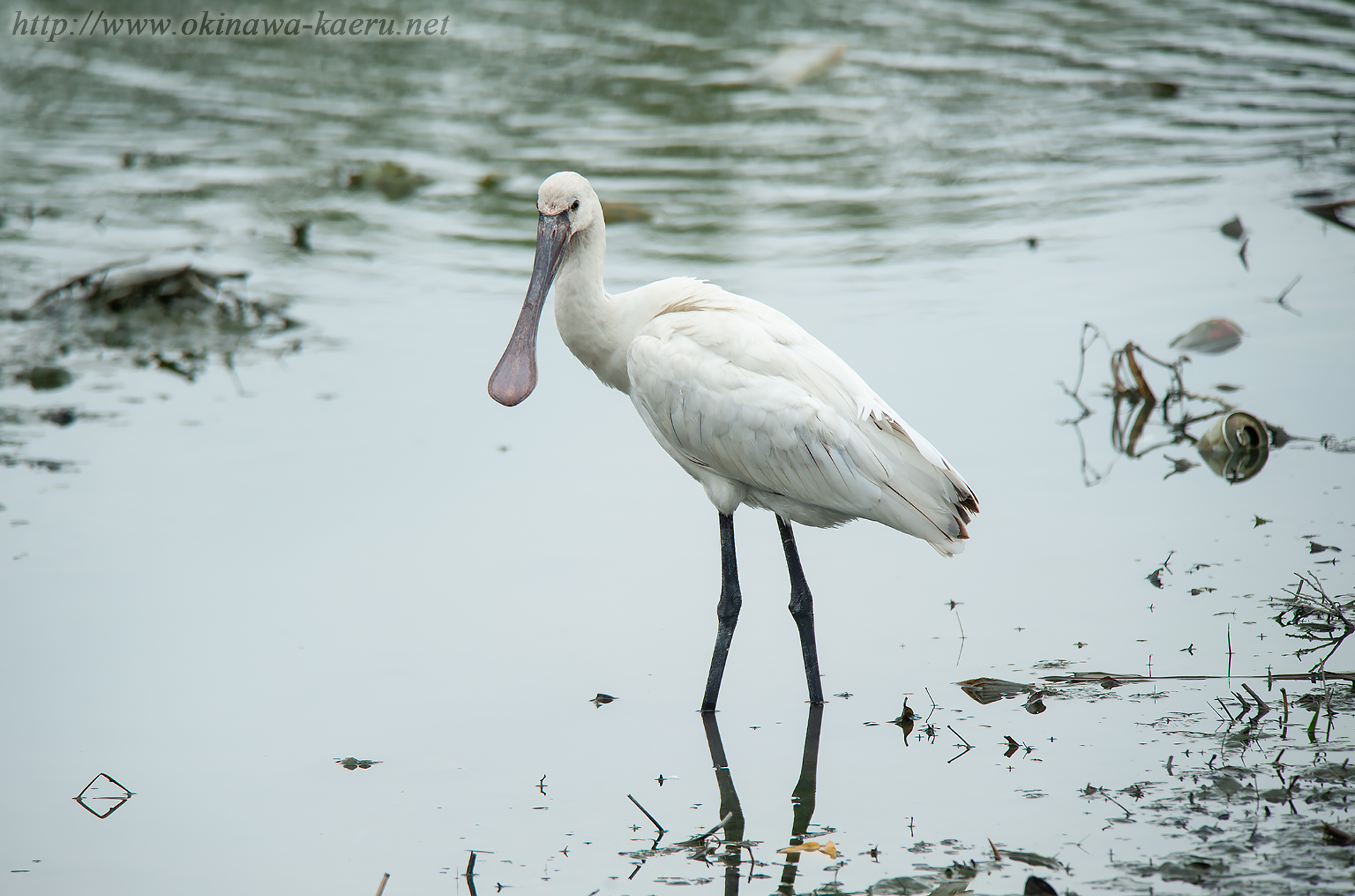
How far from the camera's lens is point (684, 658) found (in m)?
5.65

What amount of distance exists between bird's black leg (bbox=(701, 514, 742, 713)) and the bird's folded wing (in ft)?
0.83

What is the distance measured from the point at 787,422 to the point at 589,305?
996mm

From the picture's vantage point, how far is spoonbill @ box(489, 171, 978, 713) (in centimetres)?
512

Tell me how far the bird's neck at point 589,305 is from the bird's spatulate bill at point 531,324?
59 mm

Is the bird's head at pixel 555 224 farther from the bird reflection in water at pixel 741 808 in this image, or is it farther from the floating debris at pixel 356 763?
the bird reflection in water at pixel 741 808

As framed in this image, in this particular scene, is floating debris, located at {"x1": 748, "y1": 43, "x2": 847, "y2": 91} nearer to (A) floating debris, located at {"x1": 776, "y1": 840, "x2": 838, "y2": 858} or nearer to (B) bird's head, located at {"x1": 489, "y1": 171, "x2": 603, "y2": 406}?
(B) bird's head, located at {"x1": 489, "y1": 171, "x2": 603, "y2": 406}

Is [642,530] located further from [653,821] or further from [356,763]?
[653,821]

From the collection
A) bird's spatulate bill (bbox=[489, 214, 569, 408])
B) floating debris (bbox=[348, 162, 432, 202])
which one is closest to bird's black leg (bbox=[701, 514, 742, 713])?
bird's spatulate bill (bbox=[489, 214, 569, 408])

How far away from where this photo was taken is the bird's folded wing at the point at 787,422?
16.8ft

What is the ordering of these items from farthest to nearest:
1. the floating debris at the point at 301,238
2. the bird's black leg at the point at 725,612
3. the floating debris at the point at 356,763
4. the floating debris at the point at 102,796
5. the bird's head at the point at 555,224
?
1. the floating debris at the point at 301,238
2. the bird's head at the point at 555,224
3. the bird's black leg at the point at 725,612
4. the floating debris at the point at 356,763
5. the floating debris at the point at 102,796

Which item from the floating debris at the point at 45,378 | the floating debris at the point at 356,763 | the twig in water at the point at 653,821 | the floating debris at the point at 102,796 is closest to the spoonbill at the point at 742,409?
the twig in water at the point at 653,821

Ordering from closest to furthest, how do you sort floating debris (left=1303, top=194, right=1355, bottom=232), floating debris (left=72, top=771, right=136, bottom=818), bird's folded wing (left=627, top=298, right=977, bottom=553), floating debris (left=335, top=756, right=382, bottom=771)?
1. floating debris (left=72, top=771, right=136, bottom=818)
2. floating debris (left=335, top=756, right=382, bottom=771)
3. bird's folded wing (left=627, top=298, right=977, bottom=553)
4. floating debris (left=1303, top=194, right=1355, bottom=232)

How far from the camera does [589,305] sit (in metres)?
5.63

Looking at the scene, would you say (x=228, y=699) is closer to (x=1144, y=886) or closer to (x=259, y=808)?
(x=259, y=808)
